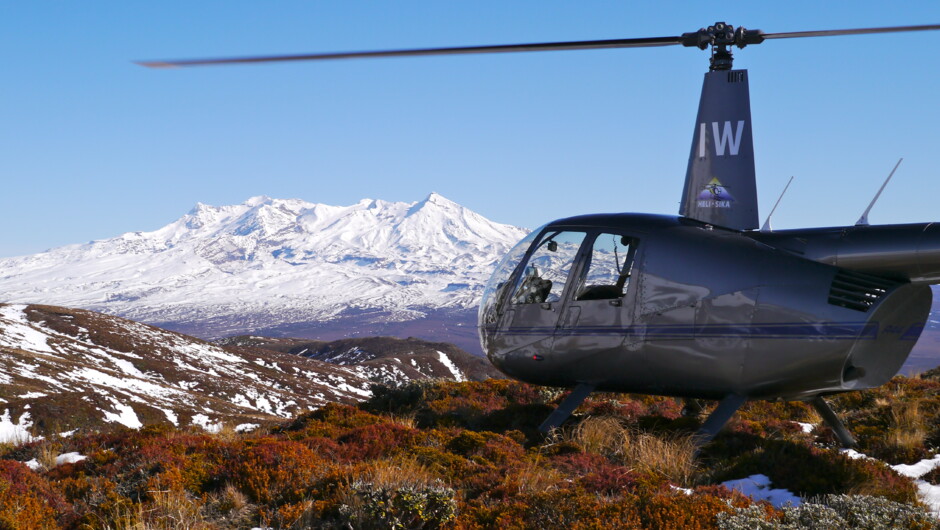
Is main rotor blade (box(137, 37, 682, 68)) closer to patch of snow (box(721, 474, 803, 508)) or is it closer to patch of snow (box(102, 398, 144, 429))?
patch of snow (box(721, 474, 803, 508))

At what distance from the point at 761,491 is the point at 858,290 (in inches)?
116

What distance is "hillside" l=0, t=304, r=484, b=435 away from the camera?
65312 millimetres

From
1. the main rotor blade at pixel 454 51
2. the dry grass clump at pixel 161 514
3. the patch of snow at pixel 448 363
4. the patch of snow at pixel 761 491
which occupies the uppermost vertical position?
the main rotor blade at pixel 454 51

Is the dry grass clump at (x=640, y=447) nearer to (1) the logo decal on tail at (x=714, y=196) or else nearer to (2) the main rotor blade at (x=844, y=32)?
(1) the logo decal on tail at (x=714, y=196)

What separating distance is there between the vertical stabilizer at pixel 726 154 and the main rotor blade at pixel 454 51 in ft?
3.86

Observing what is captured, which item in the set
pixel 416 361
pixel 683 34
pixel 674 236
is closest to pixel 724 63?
pixel 683 34

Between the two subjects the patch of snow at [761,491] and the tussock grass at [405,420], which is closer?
the patch of snow at [761,491]

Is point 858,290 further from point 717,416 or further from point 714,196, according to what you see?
point 714,196

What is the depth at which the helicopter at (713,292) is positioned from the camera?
9.38m

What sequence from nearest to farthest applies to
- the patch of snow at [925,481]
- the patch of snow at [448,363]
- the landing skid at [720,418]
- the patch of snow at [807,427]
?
the patch of snow at [925,481], the landing skid at [720,418], the patch of snow at [807,427], the patch of snow at [448,363]

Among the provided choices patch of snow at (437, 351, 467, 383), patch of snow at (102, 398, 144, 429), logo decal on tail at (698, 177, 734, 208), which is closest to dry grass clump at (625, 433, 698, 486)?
logo decal on tail at (698, 177, 734, 208)

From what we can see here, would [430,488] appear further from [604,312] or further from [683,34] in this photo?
[683,34]

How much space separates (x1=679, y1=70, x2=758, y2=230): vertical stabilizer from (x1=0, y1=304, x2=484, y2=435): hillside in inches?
1281

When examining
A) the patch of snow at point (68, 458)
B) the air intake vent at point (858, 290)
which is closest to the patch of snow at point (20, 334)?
the patch of snow at point (68, 458)
